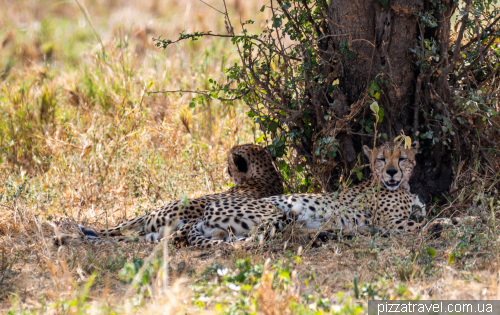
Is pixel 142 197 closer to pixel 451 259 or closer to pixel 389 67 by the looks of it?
pixel 389 67

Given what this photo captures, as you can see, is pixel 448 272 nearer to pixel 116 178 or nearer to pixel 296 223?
pixel 296 223

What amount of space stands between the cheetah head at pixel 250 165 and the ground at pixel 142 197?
0.40 meters

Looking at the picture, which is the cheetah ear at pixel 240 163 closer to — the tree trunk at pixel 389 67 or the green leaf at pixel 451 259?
the tree trunk at pixel 389 67

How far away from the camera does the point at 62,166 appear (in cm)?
612

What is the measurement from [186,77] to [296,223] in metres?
4.11

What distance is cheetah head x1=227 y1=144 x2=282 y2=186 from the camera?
5.41 meters

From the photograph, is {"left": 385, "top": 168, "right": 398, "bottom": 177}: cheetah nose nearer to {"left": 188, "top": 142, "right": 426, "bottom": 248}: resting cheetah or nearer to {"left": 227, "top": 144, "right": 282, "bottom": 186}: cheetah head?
{"left": 188, "top": 142, "right": 426, "bottom": 248}: resting cheetah

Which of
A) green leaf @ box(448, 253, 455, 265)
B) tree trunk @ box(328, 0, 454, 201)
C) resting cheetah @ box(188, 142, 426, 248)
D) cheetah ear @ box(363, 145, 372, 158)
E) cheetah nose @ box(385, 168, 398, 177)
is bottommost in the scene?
green leaf @ box(448, 253, 455, 265)

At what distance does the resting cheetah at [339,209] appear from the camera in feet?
13.8

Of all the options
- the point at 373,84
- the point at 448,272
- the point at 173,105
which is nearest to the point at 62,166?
the point at 173,105

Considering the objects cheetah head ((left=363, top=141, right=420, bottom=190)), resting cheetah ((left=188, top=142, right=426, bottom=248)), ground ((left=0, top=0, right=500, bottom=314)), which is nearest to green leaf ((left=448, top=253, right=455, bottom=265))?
ground ((left=0, top=0, right=500, bottom=314))

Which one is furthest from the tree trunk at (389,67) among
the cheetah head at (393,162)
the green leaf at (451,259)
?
the green leaf at (451,259)

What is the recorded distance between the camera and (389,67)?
175 inches

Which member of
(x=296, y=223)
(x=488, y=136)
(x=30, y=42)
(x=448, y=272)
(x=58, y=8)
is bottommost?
(x=448, y=272)
